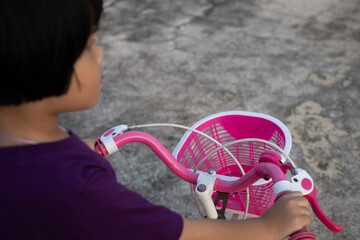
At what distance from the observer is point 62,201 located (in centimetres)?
62

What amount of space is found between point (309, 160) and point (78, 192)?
1.45m

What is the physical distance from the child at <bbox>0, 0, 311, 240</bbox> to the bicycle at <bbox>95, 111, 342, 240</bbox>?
0.08 meters

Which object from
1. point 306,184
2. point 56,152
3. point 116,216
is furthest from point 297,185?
point 56,152

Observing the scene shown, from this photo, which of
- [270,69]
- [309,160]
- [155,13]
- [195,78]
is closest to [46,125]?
[309,160]

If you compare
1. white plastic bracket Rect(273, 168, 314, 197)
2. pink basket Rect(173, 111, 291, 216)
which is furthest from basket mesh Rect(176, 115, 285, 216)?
white plastic bracket Rect(273, 168, 314, 197)

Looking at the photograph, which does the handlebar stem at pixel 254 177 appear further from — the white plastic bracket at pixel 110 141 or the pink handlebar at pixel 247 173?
the white plastic bracket at pixel 110 141

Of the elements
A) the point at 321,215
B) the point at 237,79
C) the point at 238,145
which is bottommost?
the point at 237,79

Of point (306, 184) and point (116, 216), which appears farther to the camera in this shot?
point (306, 184)

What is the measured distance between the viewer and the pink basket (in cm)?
117

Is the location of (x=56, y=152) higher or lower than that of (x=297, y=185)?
higher

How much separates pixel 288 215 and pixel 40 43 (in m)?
0.53

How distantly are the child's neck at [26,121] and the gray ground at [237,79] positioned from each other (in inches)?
41.5

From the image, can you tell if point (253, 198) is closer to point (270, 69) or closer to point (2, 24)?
point (2, 24)

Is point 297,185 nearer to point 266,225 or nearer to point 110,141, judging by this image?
point 266,225
